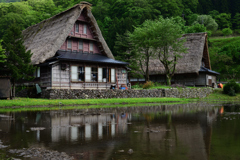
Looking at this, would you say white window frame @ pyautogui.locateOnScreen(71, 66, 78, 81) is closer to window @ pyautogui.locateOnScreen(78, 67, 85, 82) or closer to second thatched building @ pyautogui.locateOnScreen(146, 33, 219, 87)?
window @ pyautogui.locateOnScreen(78, 67, 85, 82)

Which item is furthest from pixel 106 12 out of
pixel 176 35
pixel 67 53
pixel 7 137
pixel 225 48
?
pixel 7 137

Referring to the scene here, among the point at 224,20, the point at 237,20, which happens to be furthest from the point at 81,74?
the point at 237,20

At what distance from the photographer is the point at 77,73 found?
27.8m

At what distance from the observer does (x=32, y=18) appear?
202ft

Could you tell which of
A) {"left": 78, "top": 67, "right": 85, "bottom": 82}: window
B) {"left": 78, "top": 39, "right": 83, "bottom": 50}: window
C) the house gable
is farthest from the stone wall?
{"left": 78, "top": 39, "right": 83, "bottom": 50}: window

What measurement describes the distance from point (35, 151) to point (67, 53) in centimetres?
2405

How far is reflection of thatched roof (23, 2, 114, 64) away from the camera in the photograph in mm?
26505

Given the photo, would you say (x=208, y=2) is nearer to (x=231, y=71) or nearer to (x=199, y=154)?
(x=231, y=71)

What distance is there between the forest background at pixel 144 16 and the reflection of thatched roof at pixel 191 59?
238 inches

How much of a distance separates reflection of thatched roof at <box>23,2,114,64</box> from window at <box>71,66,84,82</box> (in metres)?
2.88

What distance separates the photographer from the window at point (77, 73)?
27.4m

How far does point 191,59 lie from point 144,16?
26552mm

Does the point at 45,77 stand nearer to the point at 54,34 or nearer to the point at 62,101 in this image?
the point at 54,34

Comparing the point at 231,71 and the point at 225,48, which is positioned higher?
the point at 225,48
